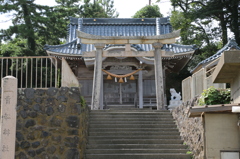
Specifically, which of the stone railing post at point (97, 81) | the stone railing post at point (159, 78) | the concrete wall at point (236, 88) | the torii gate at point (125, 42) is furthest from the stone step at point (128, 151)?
the torii gate at point (125, 42)

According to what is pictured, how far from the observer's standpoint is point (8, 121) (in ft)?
21.5

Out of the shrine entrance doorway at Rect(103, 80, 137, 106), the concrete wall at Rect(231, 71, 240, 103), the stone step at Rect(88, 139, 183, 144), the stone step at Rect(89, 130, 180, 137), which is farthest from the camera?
the shrine entrance doorway at Rect(103, 80, 137, 106)

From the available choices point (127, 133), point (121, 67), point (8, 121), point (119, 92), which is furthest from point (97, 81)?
point (8, 121)

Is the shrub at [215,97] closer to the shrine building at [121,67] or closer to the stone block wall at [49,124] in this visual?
the stone block wall at [49,124]

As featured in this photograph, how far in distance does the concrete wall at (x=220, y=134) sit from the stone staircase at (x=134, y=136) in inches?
87.6

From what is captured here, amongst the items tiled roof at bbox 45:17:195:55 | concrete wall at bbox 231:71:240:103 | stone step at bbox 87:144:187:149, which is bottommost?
stone step at bbox 87:144:187:149

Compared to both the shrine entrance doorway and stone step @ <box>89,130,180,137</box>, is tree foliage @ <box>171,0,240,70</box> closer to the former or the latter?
the shrine entrance doorway

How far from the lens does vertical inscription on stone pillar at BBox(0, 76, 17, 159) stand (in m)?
6.43

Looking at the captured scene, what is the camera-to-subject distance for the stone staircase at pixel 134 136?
1170 cm

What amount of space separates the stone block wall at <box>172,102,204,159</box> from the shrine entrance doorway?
7529 millimetres

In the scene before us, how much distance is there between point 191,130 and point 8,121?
653 centimetres

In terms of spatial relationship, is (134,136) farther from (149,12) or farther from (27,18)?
(149,12)

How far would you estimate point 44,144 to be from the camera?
10438 millimetres

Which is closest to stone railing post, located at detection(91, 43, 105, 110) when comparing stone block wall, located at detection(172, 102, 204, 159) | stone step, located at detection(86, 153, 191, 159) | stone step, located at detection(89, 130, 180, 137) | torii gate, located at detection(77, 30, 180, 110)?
torii gate, located at detection(77, 30, 180, 110)
